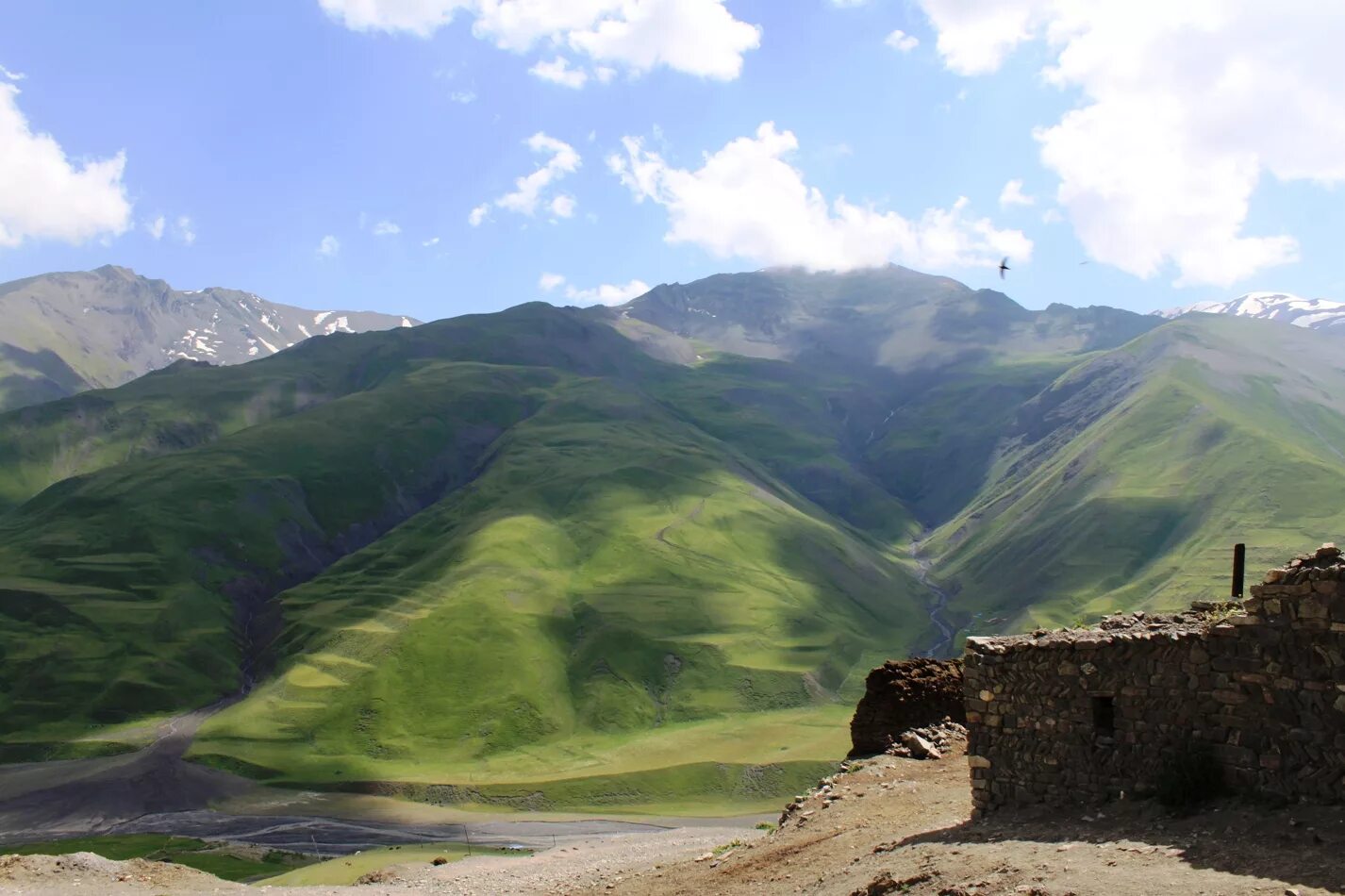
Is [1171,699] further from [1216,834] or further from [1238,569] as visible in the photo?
[1238,569]

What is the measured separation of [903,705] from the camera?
29.4m

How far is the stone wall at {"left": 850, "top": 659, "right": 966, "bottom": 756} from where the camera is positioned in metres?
29.2

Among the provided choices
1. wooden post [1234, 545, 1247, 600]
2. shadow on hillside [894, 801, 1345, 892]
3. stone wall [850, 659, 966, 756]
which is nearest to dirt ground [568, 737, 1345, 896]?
shadow on hillside [894, 801, 1345, 892]

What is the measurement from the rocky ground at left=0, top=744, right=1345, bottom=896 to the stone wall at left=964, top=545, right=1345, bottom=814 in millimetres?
599

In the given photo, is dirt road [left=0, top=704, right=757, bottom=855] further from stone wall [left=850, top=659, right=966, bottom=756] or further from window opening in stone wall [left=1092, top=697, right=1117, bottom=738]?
window opening in stone wall [left=1092, top=697, right=1117, bottom=738]

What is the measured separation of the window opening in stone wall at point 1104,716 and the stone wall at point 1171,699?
0.7 inches

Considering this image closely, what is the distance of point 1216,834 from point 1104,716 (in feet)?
10.7

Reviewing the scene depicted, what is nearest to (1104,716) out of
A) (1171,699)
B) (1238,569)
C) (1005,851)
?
(1171,699)

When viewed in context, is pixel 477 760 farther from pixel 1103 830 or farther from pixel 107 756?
pixel 1103 830

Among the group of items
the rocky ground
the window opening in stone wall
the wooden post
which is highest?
the wooden post

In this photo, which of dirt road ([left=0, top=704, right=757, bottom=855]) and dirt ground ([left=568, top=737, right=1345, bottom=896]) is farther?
dirt road ([left=0, top=704, right=757, bottom=855])

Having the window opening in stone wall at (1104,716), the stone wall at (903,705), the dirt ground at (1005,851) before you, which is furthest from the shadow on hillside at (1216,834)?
the stone wall at (903,705)

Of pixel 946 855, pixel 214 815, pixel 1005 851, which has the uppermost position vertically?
pixel 1005 851

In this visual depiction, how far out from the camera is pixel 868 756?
28.8 metres
